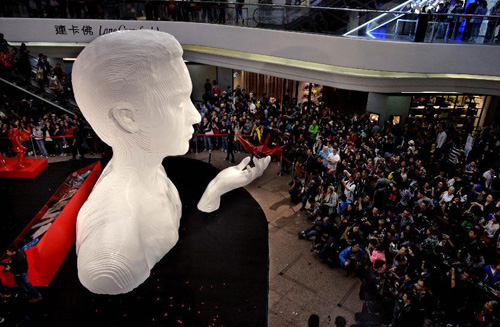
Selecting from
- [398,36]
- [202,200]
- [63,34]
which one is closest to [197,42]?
[63,34]

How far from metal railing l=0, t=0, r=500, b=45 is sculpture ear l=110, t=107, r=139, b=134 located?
8.42 metres

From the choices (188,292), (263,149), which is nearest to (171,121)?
(188,292)

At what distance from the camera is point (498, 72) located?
10.2m

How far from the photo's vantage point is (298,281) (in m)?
6.75

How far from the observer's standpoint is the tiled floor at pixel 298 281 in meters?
6.03

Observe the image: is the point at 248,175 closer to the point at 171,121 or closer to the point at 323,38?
the point at 171,121

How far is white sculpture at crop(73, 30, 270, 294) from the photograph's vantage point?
3.79 meters

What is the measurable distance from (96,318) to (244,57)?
34.8ft

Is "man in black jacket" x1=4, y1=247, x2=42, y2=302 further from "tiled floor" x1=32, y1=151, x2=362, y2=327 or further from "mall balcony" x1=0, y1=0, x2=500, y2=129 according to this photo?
"mall balcony" x1=0, y1=0, x2=500, y2=129

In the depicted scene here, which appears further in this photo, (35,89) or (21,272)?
(35,89)

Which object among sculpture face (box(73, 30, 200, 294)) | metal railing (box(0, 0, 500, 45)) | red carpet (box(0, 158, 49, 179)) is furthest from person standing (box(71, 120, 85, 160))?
sculpture face (box(73, 30, 200, 294))

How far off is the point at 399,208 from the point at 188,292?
4741mm

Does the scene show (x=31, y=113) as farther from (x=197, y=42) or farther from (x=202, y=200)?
(x=202, y=200)

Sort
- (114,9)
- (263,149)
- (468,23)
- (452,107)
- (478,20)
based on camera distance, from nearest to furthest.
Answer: (478,20), (468,23), (263,149), (114,9), (452,107)
